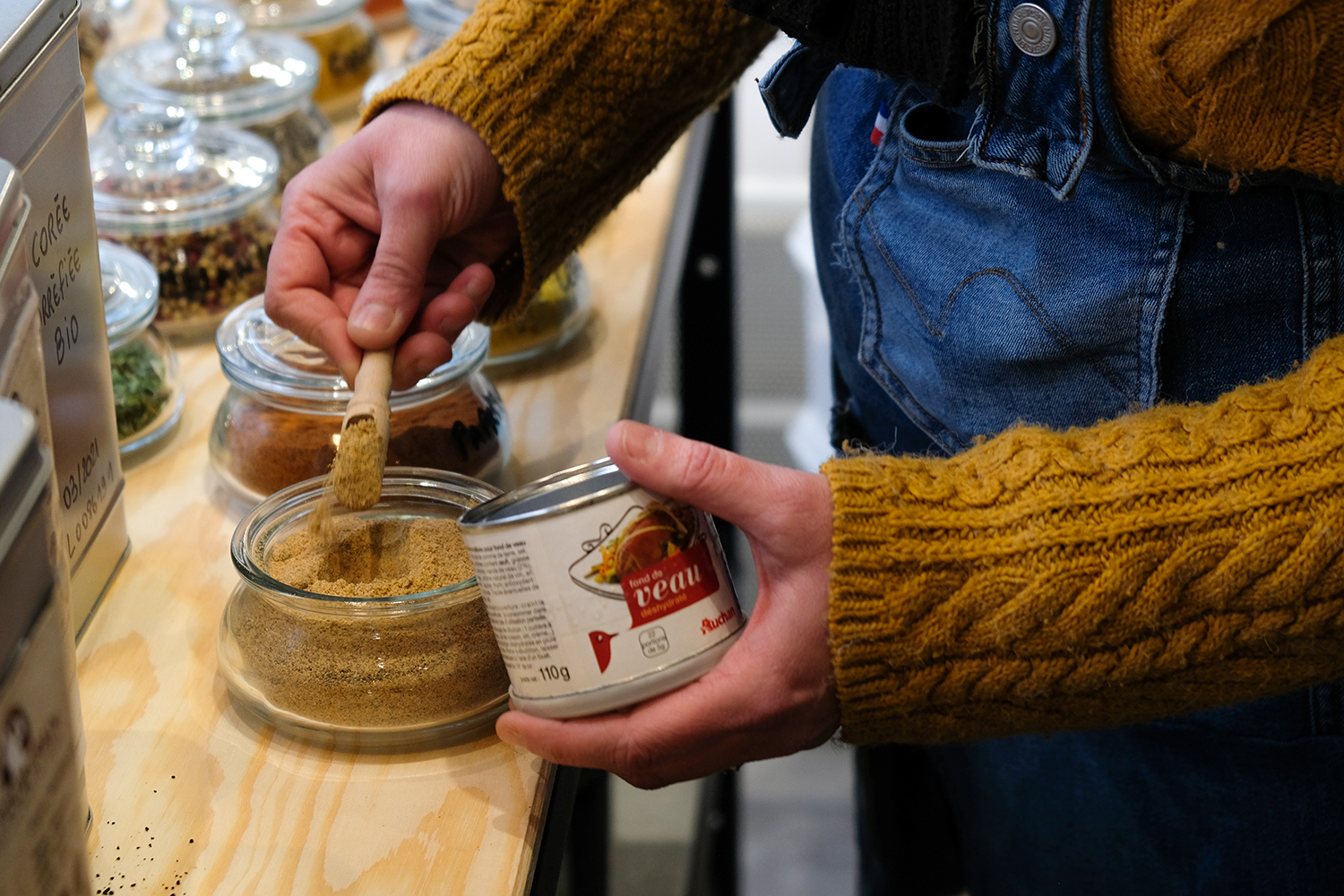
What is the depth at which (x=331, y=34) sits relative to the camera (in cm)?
130

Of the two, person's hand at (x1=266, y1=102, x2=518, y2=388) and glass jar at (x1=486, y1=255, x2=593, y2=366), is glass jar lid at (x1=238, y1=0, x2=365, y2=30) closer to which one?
glass jar at (x1=486, y1=255, x2=593, y2=366)

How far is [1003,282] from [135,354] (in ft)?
1.96

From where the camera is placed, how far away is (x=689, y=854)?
66.9 inches

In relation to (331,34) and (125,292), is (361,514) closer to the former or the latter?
(125,292)

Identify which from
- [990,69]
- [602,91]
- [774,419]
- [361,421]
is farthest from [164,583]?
[774,419]

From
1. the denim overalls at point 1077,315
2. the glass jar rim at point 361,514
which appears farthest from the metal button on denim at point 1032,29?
the glass jar rim at point 361,514

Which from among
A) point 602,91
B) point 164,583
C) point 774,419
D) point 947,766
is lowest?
point 774,419

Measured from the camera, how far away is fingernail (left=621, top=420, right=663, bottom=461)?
1.73 feet

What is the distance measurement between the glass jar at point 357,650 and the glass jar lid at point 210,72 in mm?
581

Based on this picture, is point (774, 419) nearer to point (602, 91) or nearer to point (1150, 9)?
point (602, 91)

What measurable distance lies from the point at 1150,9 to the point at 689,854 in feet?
4.59

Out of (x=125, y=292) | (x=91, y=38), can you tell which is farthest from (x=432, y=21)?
(x=125, y=292)

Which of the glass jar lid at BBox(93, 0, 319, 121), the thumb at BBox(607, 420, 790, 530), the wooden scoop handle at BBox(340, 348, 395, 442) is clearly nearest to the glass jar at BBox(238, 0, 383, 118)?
the glass jar lid at BBox(93, 0, 319, 121)

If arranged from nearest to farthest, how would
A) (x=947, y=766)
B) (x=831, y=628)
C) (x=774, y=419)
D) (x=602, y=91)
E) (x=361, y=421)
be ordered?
(x=831, y=628)
(x=361, y=421)
(x=602, y=91)
(x=947, y=766)
(x=774, y=419)
